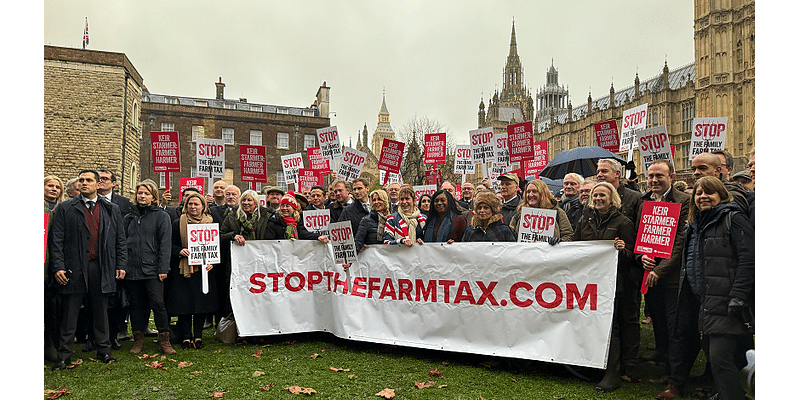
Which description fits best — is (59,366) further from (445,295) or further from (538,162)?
(538,162)

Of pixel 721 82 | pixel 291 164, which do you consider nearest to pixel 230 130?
pixel 291 164

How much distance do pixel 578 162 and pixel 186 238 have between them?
29.0 ft

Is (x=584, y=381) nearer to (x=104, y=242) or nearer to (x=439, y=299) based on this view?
(x=439, y=299)

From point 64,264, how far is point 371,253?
373cm

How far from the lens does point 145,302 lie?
7.36 m

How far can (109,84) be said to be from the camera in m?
29.4

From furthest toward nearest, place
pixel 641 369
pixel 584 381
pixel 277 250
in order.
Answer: pixel 277 250 < pixel 641 369 < pixel 584 381

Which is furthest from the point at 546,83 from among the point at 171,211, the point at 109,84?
the point at 171,211

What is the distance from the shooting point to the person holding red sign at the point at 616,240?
559 centimetres

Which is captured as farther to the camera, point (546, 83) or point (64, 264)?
point (546, 83)

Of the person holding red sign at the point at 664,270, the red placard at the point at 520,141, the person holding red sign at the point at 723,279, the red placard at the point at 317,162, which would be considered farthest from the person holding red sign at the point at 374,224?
the red placard at the point at 317,162

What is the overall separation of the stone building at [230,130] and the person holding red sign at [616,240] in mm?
39359

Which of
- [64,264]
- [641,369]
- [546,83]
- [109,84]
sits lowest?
[641,369]

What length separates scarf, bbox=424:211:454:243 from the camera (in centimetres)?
699
